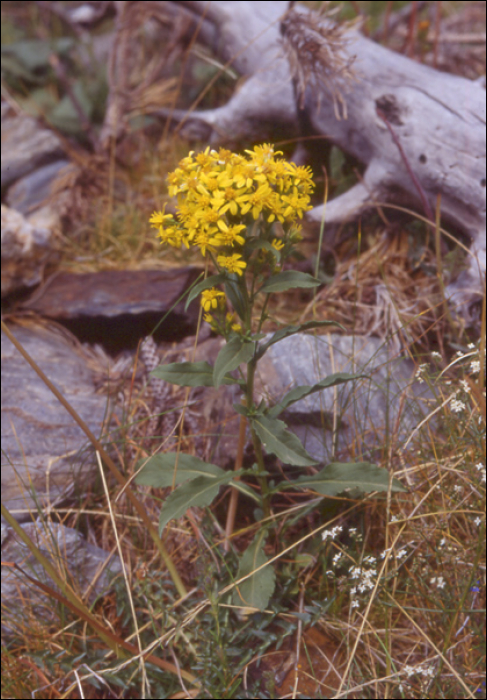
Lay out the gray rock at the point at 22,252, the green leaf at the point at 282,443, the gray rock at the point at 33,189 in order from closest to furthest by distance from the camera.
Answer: the green leaf at the point at 282,443, the gray rock at the point at 22,252, the gray rock at the point at 33,189

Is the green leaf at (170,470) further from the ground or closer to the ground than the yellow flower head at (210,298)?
closer to the ground

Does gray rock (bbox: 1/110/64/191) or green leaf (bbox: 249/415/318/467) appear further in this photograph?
gray rock (bbox: 1/110/64/191)

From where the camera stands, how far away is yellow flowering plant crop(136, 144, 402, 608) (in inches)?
52.6

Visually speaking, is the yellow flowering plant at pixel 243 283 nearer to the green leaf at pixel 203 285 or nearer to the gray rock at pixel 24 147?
the green leaf at pixel 203 285

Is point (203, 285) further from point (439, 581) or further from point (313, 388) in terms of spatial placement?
point (439, 581)

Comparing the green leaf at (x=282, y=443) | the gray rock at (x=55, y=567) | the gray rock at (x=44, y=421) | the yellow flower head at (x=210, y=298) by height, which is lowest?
the gray rock at (x=55, y=567)

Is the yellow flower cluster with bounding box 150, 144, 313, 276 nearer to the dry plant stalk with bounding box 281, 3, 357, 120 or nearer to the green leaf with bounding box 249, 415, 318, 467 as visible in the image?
the green leaf with bounding box 249, 415, 318, 467

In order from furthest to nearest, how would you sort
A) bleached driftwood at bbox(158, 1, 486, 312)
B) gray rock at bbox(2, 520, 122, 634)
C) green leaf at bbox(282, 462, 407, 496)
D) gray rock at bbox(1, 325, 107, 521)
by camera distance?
bleached driftwood at bbox(158, 1, 486, 312) < gray rock at bbox(1, 325, 107, 521) < gray rock at bbox(2, 520, 122, 634) < green leaf at bbox(282, 462, 407, 496)

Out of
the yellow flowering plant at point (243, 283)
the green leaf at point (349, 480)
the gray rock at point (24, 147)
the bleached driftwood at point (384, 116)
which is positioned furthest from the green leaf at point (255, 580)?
the gray rock at point (24, 147)

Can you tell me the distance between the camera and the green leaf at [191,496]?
58.4 inches

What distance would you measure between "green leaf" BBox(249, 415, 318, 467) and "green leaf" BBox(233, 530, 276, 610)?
1.16 feet

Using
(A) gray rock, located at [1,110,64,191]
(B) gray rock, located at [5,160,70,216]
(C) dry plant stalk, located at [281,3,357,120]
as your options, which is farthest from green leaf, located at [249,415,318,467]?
(A) gray rock, located at [1,110,64,191]

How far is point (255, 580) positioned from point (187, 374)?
2.05 ft

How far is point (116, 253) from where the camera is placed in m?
3.03
